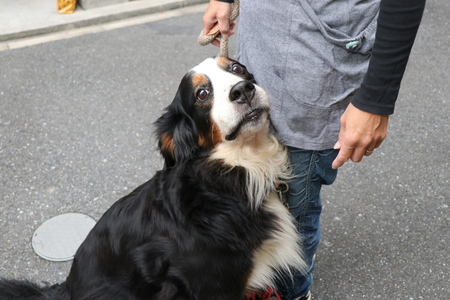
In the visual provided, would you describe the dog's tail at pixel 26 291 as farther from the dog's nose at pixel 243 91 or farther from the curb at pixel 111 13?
the curb at pixel 111 13

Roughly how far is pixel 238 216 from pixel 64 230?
4.50 feet

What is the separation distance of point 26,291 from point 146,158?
4.96 ft

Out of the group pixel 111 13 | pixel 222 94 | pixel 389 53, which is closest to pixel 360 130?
pixel 389 53

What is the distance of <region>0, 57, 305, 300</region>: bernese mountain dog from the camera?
70.7 inches

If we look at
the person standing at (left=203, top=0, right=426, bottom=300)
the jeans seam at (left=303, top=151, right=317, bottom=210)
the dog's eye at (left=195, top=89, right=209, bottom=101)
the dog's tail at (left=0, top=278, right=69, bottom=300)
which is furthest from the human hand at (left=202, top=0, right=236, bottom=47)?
the dog's tail at (left=0, top=278, right=69, bottom=300)

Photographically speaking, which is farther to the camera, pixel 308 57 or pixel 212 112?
pixel 212 112

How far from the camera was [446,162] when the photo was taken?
3361 millimetres

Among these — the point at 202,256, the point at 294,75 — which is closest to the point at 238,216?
the point at 202,256

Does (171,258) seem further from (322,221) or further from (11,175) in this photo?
(11,175)

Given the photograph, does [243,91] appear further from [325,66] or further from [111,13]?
[111,13]

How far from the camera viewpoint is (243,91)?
1.71 m

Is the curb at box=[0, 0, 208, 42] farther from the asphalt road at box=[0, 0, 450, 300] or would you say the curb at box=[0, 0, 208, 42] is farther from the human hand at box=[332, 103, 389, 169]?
the human hand at box=[332, 103, 389, 169]

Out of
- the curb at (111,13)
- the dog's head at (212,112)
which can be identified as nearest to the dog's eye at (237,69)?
the dog's head at (212,112)

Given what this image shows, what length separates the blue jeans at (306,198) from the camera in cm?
179
